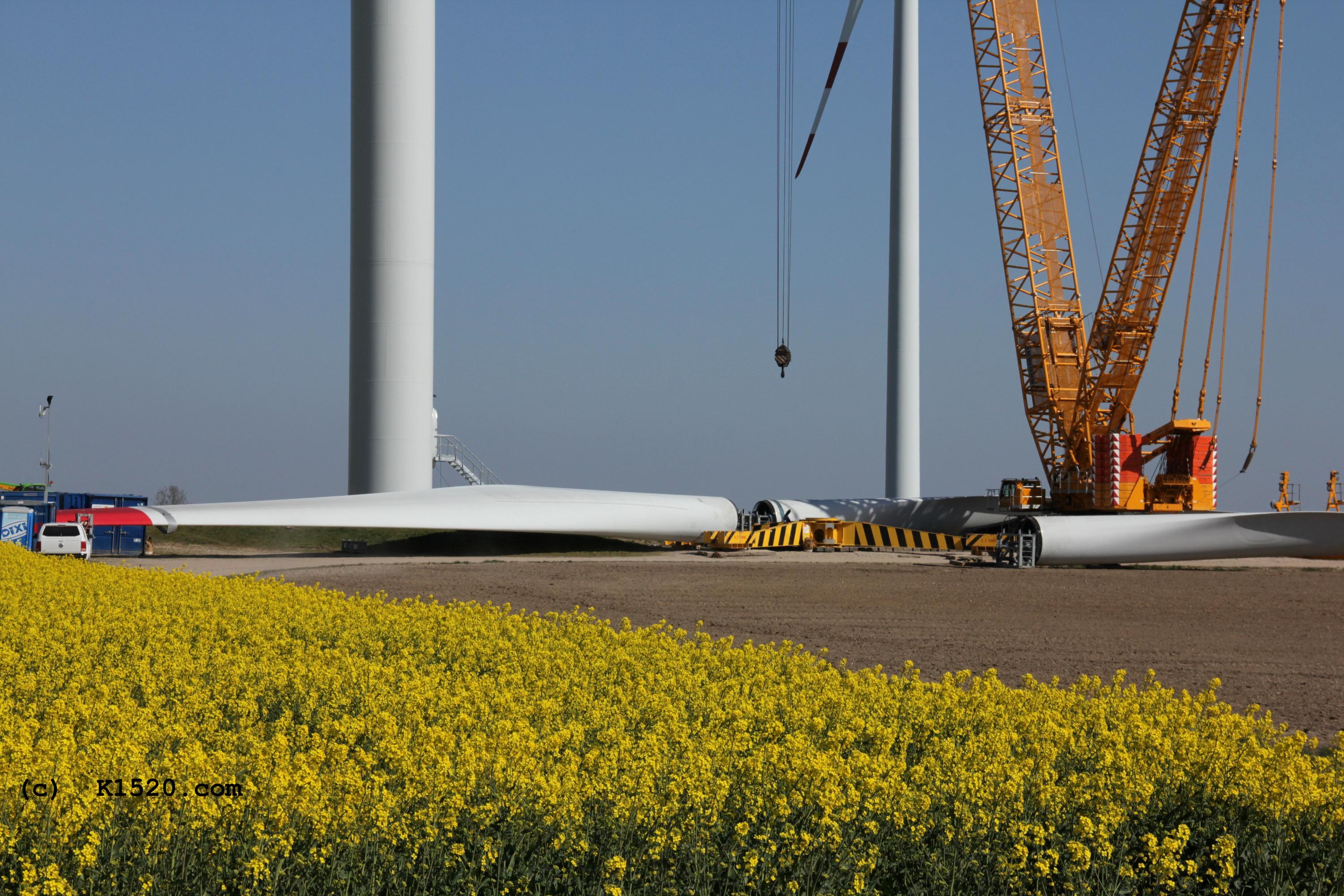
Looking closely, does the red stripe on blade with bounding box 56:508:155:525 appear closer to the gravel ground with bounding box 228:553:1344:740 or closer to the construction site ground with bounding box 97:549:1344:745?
the construction site ground with bounding box 97:549:1344:745

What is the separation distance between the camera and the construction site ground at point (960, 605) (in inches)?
548

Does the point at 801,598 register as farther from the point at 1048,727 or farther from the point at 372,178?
the point at 372,178

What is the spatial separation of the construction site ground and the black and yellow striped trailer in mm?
2552

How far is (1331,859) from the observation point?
6156mm

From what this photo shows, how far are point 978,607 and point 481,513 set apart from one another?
62.7ft

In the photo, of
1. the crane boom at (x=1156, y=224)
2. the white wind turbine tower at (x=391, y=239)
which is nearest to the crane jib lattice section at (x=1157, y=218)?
the crane boom at (x=1156, y=224)

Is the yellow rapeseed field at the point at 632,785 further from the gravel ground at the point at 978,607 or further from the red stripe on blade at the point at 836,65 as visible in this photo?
the red stripe on blade at the point at 836,65

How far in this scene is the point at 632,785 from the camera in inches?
226

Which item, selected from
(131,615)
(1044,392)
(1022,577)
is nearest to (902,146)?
(1044,392)

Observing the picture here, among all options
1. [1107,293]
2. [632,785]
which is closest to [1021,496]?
[1107,293]

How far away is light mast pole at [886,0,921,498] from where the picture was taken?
46000 millimetres

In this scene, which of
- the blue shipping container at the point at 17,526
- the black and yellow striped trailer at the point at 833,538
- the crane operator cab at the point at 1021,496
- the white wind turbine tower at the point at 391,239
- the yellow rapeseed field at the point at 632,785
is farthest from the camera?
the crane operator cab at the point at 1021,496

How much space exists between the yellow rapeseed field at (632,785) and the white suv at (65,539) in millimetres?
24060

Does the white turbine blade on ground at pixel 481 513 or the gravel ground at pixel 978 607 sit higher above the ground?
the white turbine blade on ground at pixel 481 513
